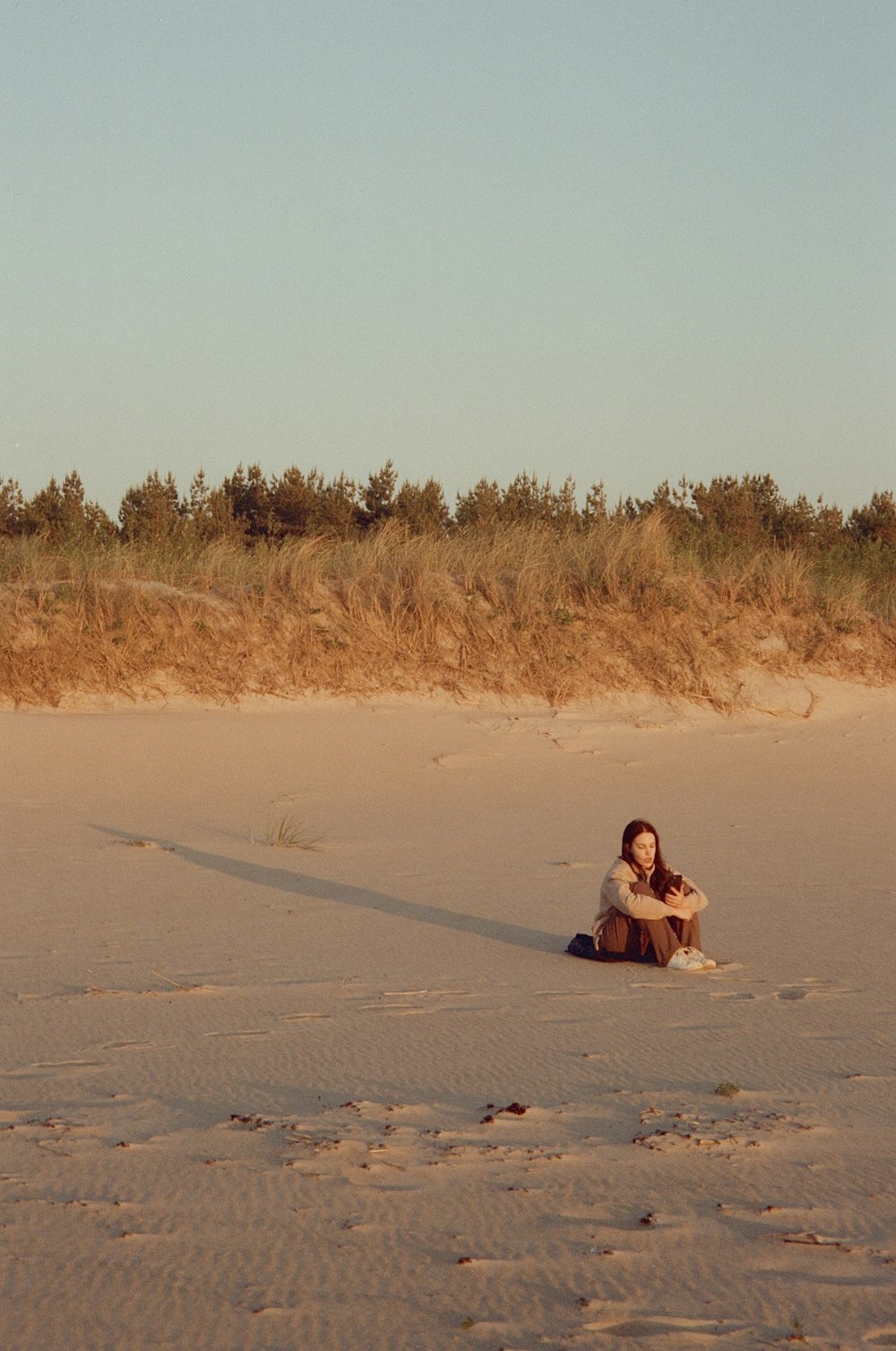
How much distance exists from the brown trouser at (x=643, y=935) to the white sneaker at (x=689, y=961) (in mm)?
64

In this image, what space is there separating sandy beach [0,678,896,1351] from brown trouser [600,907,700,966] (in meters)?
0.14

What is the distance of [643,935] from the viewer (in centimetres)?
657

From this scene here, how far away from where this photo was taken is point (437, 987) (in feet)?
19.2

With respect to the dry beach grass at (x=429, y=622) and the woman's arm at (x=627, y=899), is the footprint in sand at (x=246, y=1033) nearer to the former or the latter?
the woman's arm at (x=627, y=899)

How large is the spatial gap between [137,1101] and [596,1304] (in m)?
1.84

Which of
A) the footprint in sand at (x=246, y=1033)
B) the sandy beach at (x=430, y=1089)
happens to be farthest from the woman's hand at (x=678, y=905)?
the footprint in sand at (x=246, y=1033)

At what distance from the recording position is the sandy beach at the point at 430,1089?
2828 mm

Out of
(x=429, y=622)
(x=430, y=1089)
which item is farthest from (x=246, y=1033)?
(x=429, y=622)

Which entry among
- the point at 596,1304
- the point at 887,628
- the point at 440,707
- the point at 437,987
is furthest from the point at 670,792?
the point at 596,1304

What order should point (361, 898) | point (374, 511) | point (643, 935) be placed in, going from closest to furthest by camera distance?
point (643, 935)
point (361, 898)
point (374, 511)

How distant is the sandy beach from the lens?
283 cm

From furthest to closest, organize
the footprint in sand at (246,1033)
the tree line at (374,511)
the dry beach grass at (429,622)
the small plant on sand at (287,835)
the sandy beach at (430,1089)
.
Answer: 1. the tree line at (374,511)
2. the dry beach grass at (429,622)
3. the small plant on sand at (287,835)
4. the footprint in sand at (246,1033)
5. the sandy beach at (430,1089)

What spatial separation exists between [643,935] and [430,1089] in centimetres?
254

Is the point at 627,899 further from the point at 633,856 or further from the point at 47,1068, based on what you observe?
the point at 47,1068
